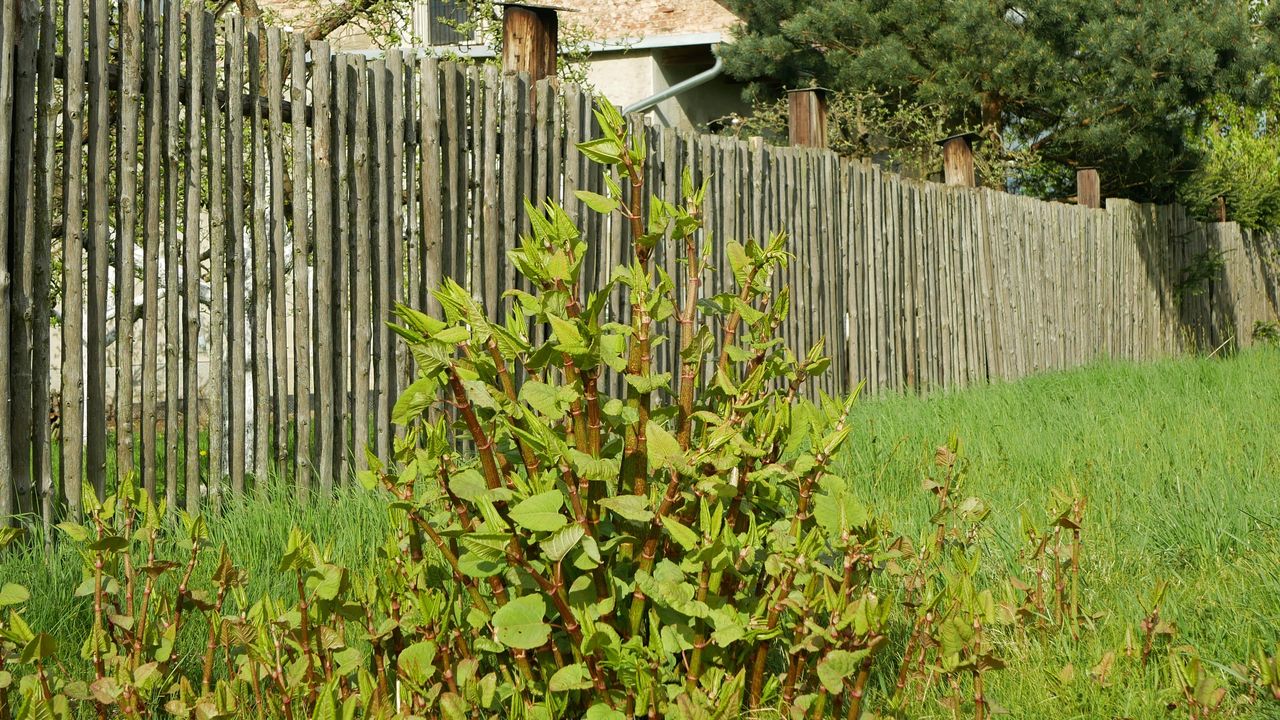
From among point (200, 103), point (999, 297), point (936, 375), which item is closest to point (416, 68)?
point (200, 103)

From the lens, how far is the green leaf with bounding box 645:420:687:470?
1.83 meters

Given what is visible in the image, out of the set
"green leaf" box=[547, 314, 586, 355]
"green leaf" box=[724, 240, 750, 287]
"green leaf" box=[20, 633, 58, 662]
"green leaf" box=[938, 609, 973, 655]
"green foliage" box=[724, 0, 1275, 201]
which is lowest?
"green leaf" box=[938, 609, 973, 655]

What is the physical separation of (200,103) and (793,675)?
2.66 m

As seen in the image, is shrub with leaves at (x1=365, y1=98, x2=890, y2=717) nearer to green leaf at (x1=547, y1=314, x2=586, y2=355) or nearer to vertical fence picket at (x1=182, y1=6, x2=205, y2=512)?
green leaf at (x1=547, y1=314, x2=586, y2=355)

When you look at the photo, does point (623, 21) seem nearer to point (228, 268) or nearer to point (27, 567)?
point (228, 268)

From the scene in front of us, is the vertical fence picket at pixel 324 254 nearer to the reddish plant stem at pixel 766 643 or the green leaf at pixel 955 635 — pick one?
the reddish plant stem at pixel 766 643

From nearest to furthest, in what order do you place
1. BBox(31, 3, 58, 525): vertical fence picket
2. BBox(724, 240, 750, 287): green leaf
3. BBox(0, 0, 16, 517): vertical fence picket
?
BBox(724, 240, 750, 287): green leaf
BBox(0, 0, 16, 517): vertical fence picket
BBox(31, 3, 58, 525): vertical fence picket

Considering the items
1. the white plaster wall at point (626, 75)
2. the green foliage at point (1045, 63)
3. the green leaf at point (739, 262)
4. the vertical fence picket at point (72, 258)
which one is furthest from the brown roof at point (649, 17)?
the green leaf at point (739, 262)

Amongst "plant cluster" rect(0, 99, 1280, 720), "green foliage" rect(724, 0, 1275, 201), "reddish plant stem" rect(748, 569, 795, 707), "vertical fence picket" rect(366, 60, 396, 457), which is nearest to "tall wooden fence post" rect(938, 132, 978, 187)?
"green foliage" rect(724, 0, 1275, 201)

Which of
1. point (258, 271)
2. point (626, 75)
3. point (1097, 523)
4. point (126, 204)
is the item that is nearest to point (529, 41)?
point (258, 271)

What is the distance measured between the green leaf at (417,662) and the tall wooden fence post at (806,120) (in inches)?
212

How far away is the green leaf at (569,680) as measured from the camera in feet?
6.24

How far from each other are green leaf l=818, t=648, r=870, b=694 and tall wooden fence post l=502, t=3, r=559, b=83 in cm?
343

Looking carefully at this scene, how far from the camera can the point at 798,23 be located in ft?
45.6
